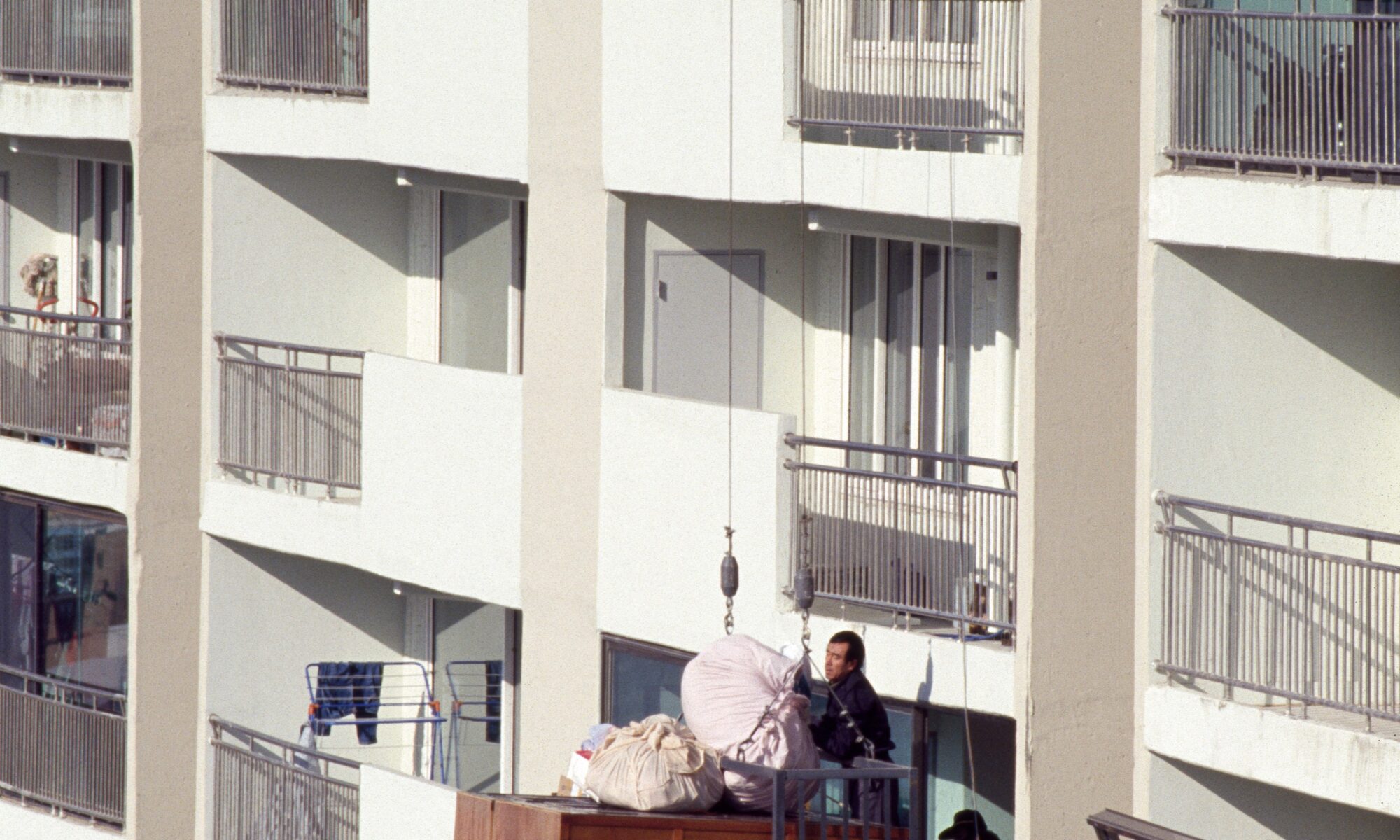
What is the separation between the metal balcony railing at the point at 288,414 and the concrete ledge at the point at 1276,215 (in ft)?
23.6

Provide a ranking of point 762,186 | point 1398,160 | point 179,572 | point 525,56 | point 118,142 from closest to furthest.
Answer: point 1398,160, point 762,186, point 525,56, point 179,572, point 118,142

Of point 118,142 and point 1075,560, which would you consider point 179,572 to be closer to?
point 118,142

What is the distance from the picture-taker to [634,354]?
1886cm

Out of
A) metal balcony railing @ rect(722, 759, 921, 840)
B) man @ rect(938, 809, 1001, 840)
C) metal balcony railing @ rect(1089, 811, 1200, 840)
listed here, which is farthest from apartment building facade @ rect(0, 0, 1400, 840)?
metal balcony railing @ rect(1089, 811, 1200, 840)

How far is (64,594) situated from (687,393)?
7851mm

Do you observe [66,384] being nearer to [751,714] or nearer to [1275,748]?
[751,714]

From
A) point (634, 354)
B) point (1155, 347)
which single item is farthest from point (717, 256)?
point (1155, 347)

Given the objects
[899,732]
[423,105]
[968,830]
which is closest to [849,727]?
[968,830]

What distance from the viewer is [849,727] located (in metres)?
15.4

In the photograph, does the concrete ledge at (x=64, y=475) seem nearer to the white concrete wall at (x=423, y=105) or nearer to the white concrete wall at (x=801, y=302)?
the white concrete wall at (x=423, y=105)

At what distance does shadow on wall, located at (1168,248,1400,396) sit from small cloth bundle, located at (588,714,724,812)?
13.5 feet

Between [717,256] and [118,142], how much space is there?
6718 millimetres

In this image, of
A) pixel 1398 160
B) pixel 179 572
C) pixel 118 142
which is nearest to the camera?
pixel 1398 160

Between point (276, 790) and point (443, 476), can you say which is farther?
point (276, 790)
